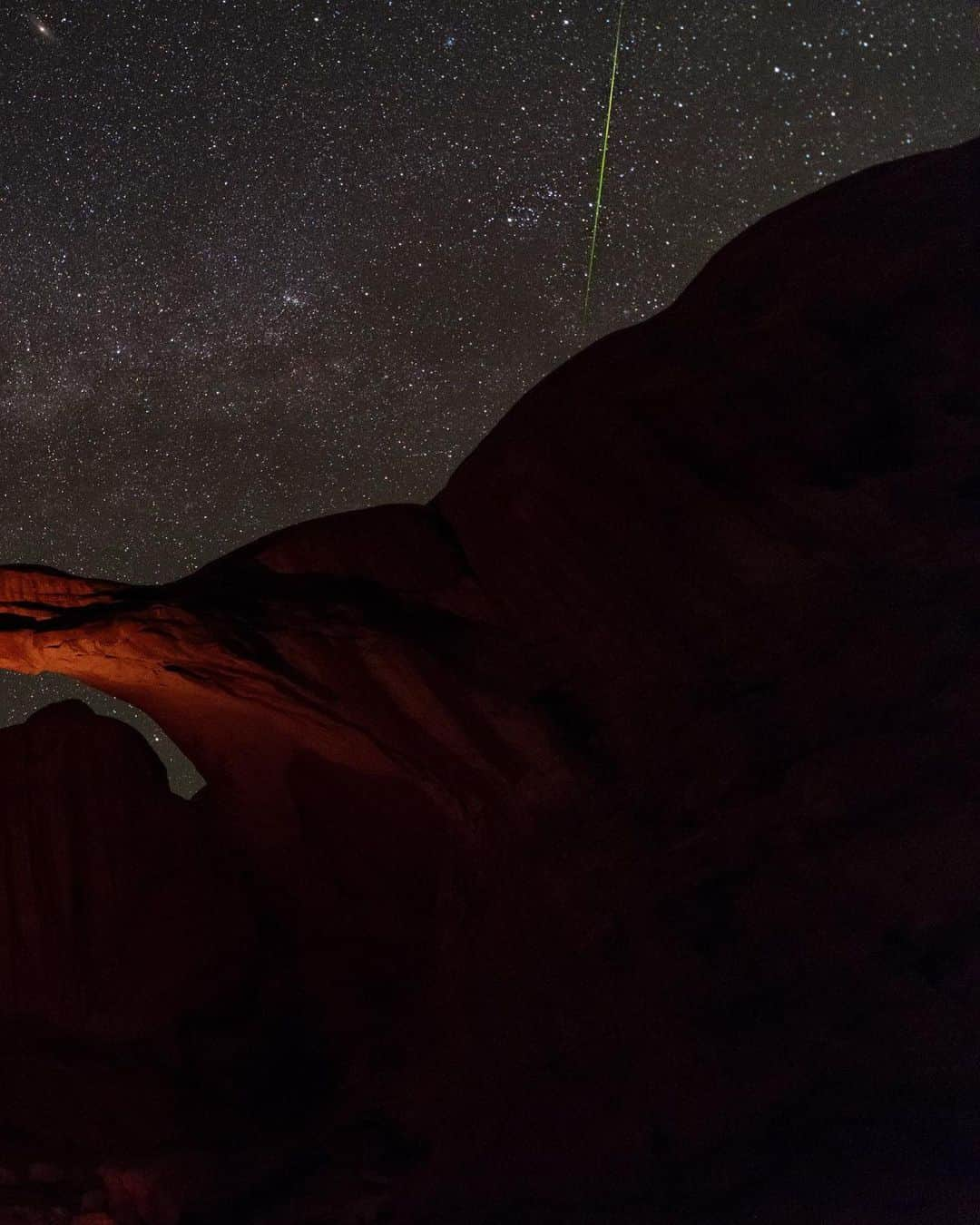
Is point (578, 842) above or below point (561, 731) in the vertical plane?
below

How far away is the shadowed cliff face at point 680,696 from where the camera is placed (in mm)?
9406

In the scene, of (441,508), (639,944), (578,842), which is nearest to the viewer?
(639,944)

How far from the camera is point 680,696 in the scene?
11281 mm

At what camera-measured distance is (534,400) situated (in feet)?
39.4

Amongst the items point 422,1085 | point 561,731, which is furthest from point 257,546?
point 422,1085

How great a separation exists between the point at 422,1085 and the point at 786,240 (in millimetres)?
9308

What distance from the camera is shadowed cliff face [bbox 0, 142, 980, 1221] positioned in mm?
9406

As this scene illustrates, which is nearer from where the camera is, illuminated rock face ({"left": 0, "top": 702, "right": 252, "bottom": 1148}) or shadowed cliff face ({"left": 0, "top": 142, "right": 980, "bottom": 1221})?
shadowed cliff face ({"left": 0, "top": 142, "right": 980, "bottom": 1221})

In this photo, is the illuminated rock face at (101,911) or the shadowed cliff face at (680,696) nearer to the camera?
the shadowed cliff face at (680,696)

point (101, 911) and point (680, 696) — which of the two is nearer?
point (680, 696)

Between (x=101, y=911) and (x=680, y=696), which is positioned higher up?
(x=101, y=911)

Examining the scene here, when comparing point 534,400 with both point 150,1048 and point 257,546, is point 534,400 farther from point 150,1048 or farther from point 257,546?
point 150,1048

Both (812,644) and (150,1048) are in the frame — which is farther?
(150,1048)

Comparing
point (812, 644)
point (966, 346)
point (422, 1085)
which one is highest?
point (966, 346)
